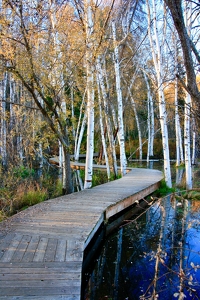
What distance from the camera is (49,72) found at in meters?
6.38

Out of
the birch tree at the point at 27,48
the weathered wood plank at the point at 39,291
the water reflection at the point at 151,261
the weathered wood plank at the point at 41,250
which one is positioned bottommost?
the water reflection at the point at 151,261

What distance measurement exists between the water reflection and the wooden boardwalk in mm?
572

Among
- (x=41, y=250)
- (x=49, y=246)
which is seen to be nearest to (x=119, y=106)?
(x=49, y=246)

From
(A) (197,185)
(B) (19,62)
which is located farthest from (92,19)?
(A) (197,185)

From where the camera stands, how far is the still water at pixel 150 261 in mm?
3348

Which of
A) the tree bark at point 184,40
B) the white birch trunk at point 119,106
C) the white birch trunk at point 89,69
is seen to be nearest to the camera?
the tree bark at point 184,40

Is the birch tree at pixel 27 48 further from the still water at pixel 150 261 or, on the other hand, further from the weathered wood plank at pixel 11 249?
the still water at pixel 150 261

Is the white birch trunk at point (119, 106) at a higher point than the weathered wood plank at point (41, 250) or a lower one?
higher

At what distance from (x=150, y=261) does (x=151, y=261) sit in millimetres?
30

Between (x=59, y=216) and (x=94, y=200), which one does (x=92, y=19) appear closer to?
(x=94, y=200)

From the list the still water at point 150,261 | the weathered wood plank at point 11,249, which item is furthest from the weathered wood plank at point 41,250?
the still water at point 150,261

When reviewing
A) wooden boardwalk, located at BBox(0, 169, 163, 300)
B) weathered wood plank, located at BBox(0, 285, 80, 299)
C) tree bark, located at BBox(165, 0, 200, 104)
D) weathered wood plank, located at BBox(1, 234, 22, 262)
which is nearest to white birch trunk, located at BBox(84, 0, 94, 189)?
wooden boardwalk, located at BBox(0, 169, 163, 300)

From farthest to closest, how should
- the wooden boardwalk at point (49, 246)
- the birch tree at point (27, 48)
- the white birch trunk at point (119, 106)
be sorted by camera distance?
the white birch trunk at point (119, 106)
the birch tree at point (27, 48)
the wooden boardwalk at point (49, 246)

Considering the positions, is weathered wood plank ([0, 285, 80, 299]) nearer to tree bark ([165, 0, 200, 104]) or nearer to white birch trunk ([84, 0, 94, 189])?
tree bark ([165, 0, 200, 104])
